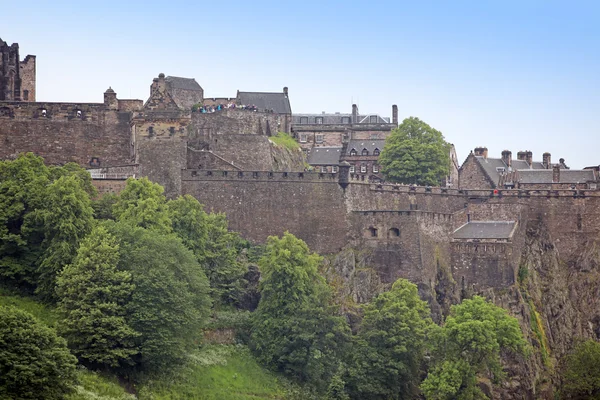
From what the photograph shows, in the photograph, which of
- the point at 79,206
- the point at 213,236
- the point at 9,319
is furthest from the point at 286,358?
the point at 9,319

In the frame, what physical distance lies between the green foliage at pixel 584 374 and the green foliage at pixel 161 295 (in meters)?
24.4

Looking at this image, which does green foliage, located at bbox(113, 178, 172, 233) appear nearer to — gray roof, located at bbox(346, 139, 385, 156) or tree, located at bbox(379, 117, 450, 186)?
tree, located at bbox(379, 117, 450, 186)

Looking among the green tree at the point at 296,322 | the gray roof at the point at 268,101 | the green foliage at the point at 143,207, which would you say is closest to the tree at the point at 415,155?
the gray roof at the point at 268,101

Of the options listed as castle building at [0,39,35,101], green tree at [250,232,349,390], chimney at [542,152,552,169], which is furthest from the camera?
chimney at [542,152,552,169]

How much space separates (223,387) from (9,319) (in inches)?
591

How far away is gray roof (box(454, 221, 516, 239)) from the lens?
2936 inches

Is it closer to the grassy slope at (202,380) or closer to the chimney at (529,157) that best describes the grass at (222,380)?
the grassy slope at (202,380)

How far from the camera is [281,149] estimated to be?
8200 centimetres

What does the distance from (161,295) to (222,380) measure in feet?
22.4

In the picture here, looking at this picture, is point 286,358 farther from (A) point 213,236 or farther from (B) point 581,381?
(B) point 581,381

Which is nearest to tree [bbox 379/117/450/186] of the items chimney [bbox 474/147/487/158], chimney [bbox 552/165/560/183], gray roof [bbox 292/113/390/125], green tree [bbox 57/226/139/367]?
chimney [bbox 474/147/487/158]

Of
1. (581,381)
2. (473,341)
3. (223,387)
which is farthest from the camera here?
(581,381)

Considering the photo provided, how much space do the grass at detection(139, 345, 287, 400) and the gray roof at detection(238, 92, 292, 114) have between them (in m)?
34.2

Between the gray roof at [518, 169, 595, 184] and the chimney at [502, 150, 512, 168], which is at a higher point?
the chimney at [502, 150, 512, 168]
